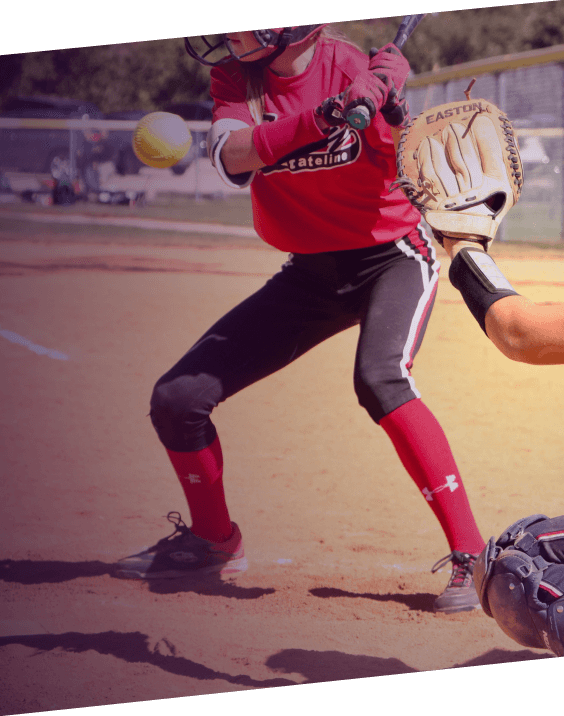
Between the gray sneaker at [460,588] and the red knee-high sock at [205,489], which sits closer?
the gray sneaker at [460,588]

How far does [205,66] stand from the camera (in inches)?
89.1

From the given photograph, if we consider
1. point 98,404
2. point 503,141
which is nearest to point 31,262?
point 98,404

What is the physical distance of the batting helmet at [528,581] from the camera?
152 centimetres

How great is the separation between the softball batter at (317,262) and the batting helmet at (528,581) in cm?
31

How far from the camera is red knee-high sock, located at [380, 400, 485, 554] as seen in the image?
1894mm

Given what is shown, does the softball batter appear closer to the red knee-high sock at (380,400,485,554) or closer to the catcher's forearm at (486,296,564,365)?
the red knee-high sock at (380,400,485,554)

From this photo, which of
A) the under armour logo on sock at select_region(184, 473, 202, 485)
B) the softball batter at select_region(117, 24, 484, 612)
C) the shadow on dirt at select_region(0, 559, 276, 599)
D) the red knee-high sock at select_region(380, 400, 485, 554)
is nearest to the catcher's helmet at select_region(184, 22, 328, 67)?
the softball batter at select_region(117, 24, 484, 612)

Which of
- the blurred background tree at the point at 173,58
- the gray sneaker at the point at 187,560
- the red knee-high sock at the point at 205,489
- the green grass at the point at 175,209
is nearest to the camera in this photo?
the red knee-high sock at the point at 205,489

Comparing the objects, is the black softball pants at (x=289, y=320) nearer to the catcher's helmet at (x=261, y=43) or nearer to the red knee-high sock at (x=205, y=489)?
the red knee-high sock at (x=205, y=489)

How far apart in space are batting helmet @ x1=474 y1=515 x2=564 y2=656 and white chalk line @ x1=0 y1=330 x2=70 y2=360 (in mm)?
1570

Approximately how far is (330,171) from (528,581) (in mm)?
1103

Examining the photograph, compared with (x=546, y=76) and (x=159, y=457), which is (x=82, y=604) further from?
(x=546, y=76)

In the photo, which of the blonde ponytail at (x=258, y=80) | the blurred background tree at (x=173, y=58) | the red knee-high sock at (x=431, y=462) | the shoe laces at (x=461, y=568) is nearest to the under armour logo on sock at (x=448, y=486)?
the red knee-high sock at (x=431, y=462)

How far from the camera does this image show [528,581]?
1.54m
